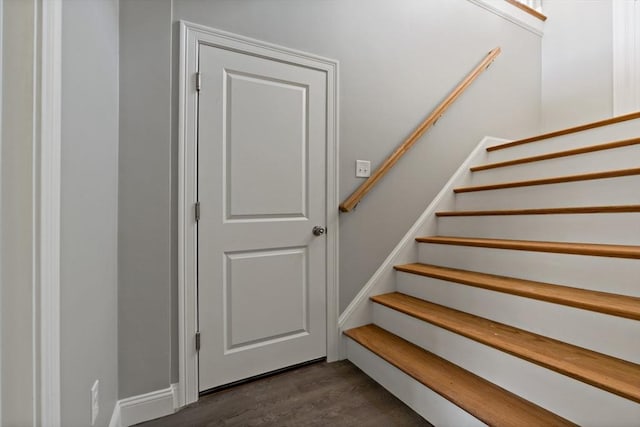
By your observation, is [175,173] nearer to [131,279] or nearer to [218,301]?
[131,279]

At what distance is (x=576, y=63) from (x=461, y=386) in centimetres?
353

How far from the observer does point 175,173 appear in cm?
148

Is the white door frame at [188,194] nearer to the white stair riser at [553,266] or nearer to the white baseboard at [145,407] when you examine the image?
the white baseboard at [145,407]

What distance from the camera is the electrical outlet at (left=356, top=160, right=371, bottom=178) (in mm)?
2039

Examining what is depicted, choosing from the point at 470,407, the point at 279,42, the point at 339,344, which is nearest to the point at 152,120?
the point at 279,42

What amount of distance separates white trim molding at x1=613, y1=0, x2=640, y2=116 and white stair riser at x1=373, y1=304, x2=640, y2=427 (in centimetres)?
289

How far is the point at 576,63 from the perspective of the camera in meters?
3.02

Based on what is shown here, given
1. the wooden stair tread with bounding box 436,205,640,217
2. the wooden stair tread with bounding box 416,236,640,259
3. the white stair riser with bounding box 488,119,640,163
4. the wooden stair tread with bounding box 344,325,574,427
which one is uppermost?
the white stair riser with bounding box 488,119,640,163

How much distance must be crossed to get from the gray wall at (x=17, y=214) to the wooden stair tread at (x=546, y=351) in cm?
157

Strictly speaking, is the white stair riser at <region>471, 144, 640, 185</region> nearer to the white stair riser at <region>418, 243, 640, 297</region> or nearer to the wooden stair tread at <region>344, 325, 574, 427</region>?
the white stair riser at <region>418, 243, 640, 297</region>

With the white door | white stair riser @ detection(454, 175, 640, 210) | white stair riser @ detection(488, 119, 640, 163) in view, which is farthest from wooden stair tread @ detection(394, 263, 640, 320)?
white stair riser @ detection(488, 119, 640, 163)

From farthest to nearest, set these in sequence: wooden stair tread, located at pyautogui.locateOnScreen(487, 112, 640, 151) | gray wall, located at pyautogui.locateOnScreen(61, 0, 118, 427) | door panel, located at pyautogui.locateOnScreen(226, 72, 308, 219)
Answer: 1. wooden stair tread, located at pyautogui.locateOnScreen(487, 112, 640, 151)
2. door panel, located at pyautogui.locateOnScreen(226, 72, 308, 219)
3. gray wall, located at pyautogui.locateOnScreen(61, 0, 118, 427)

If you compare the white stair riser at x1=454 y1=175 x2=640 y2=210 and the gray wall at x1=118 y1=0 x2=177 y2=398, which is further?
the white stair riser at x1=454 y1=175 x2=640 y2=210

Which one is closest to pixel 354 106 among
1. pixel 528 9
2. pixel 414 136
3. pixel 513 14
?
pixel 414 136
